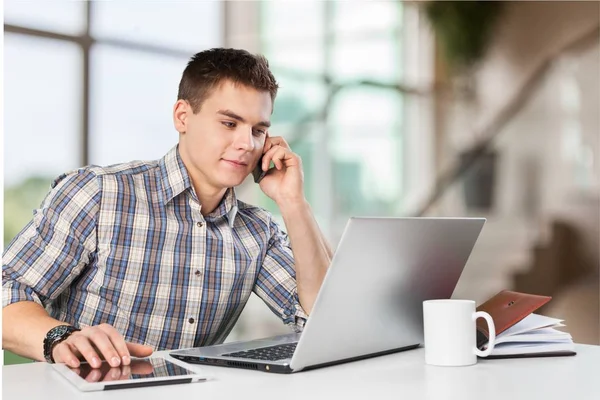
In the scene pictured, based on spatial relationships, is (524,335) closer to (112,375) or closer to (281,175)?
(112,375)

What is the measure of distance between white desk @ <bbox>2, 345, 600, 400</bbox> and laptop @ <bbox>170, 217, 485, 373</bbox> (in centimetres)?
3

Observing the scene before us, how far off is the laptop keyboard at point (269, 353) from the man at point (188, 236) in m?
0.47

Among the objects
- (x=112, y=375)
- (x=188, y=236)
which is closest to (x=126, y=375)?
(x=112, y=375)

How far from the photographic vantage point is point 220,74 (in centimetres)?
180

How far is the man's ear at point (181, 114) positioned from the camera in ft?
6.10

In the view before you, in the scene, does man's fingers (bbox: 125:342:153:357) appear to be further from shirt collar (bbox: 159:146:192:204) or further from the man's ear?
the man's ear

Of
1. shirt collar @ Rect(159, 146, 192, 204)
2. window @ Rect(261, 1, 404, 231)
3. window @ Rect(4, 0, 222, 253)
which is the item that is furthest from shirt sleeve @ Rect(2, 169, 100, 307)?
window @ Rect(261, 1, 404, 231)

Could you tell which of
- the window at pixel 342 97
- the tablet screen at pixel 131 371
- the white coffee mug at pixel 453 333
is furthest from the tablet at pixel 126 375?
the window at pixel 342 97

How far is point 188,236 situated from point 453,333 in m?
0.78

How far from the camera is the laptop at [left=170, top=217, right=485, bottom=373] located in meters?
1.05

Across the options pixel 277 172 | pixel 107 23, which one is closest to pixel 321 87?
pixel 107 23

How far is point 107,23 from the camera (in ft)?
13.0

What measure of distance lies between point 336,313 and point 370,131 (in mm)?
4655

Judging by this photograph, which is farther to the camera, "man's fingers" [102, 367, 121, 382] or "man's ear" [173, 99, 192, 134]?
"man's ear" [173, 99, 192, 134]
